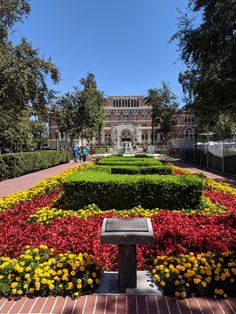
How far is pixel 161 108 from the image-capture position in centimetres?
6775

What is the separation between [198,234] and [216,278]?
1.57m

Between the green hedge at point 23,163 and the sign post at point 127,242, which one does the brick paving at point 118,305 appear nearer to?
the sign post at point 127,242

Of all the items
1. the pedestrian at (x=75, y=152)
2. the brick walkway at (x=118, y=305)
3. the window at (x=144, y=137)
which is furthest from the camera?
the window at (x=144, y=137)

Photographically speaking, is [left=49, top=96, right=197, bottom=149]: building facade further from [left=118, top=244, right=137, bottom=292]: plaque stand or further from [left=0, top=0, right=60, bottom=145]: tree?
[left=118, top=244, right=137, bottom=292]: plaque stand

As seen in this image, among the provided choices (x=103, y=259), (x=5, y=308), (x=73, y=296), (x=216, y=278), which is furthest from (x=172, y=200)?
(x=5, y=308)

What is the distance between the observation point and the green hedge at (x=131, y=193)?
23.7 feet

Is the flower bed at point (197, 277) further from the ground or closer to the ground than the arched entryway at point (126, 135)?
closer to the ground

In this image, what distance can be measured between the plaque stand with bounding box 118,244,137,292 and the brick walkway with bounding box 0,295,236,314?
5.7 inches

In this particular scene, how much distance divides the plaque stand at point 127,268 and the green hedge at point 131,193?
12.0 feet

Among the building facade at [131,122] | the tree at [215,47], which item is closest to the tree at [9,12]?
the tree at [215,47]

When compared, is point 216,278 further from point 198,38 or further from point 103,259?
point 198,38

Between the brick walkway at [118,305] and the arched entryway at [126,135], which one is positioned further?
the arched entryway at [126,135]

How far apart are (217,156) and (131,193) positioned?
15.3 metres

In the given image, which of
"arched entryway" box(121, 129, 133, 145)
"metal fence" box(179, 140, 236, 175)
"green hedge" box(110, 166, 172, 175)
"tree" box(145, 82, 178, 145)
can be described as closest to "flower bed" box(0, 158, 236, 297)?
"green hedge" box(110, 166, 172, 175)
